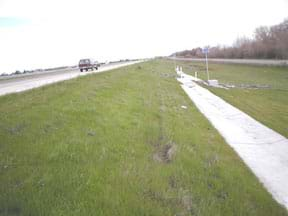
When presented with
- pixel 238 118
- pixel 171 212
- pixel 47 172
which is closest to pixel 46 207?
pixel 47 172

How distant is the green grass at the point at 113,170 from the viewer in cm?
304

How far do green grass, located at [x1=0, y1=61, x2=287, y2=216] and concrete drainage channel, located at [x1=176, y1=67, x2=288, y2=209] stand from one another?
33 centimetres

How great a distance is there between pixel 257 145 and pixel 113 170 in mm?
4863

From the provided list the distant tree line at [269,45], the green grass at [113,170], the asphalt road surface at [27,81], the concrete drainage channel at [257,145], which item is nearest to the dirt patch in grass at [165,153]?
the green grass at [113,170]

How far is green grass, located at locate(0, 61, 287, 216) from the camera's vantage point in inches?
120

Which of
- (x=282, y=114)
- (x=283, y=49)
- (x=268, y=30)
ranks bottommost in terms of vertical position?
(x=282, y=114)

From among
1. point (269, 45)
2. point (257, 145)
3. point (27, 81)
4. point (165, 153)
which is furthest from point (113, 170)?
point (269, 45)

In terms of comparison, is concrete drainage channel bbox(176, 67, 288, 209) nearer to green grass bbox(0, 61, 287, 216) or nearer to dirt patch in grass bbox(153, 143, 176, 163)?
green grass bbox(0, 61, 287, 216)

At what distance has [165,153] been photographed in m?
5.10

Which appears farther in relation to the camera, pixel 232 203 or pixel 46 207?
pixel 232 203

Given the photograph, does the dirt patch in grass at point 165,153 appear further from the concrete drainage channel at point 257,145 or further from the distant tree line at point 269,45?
the distant tree line at point 269,45

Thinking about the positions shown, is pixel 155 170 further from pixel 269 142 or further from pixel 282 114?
pixel 282 114

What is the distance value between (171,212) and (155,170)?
1153mm

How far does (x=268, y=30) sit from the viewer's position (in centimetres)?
6450
